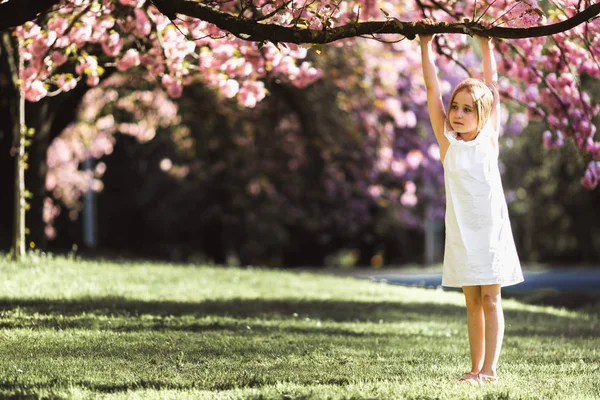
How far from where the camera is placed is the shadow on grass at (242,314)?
730 centimetres

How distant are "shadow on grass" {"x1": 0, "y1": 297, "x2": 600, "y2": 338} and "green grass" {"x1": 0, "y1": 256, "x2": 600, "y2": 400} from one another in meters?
0.02

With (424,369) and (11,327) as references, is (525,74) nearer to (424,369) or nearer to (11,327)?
(424,369)

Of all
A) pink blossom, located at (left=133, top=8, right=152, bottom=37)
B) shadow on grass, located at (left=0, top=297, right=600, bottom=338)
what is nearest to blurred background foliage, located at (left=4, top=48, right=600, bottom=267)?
shadow on grass, located at (left=0, top=297, right=600, bottom=338)

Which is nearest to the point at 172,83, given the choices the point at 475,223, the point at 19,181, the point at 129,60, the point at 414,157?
the point at 129,60

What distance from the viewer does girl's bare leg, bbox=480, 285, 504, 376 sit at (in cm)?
535

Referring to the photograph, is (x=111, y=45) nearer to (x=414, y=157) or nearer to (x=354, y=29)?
(x=354, y=29)

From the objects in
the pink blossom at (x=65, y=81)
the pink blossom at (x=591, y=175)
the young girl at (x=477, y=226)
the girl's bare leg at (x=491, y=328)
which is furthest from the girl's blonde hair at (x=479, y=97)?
the pink blossom at (x=65, y=81)

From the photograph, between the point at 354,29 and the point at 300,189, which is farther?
the point at 300,189

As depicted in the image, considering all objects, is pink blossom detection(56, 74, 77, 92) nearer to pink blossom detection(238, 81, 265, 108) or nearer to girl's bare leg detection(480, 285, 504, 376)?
pink blossom detection(238, 81, 265, 108)

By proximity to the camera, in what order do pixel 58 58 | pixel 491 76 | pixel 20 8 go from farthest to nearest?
pixel 58 58 → pixel 20 8 → pixel 491 76

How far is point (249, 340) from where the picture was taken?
6922 mm

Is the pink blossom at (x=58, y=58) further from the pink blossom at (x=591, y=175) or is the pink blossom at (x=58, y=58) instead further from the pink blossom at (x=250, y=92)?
the pink blossom at (x=591, y=175)

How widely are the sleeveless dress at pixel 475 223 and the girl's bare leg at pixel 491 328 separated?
4.4 inches

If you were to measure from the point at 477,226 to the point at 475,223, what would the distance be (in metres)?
0.02
